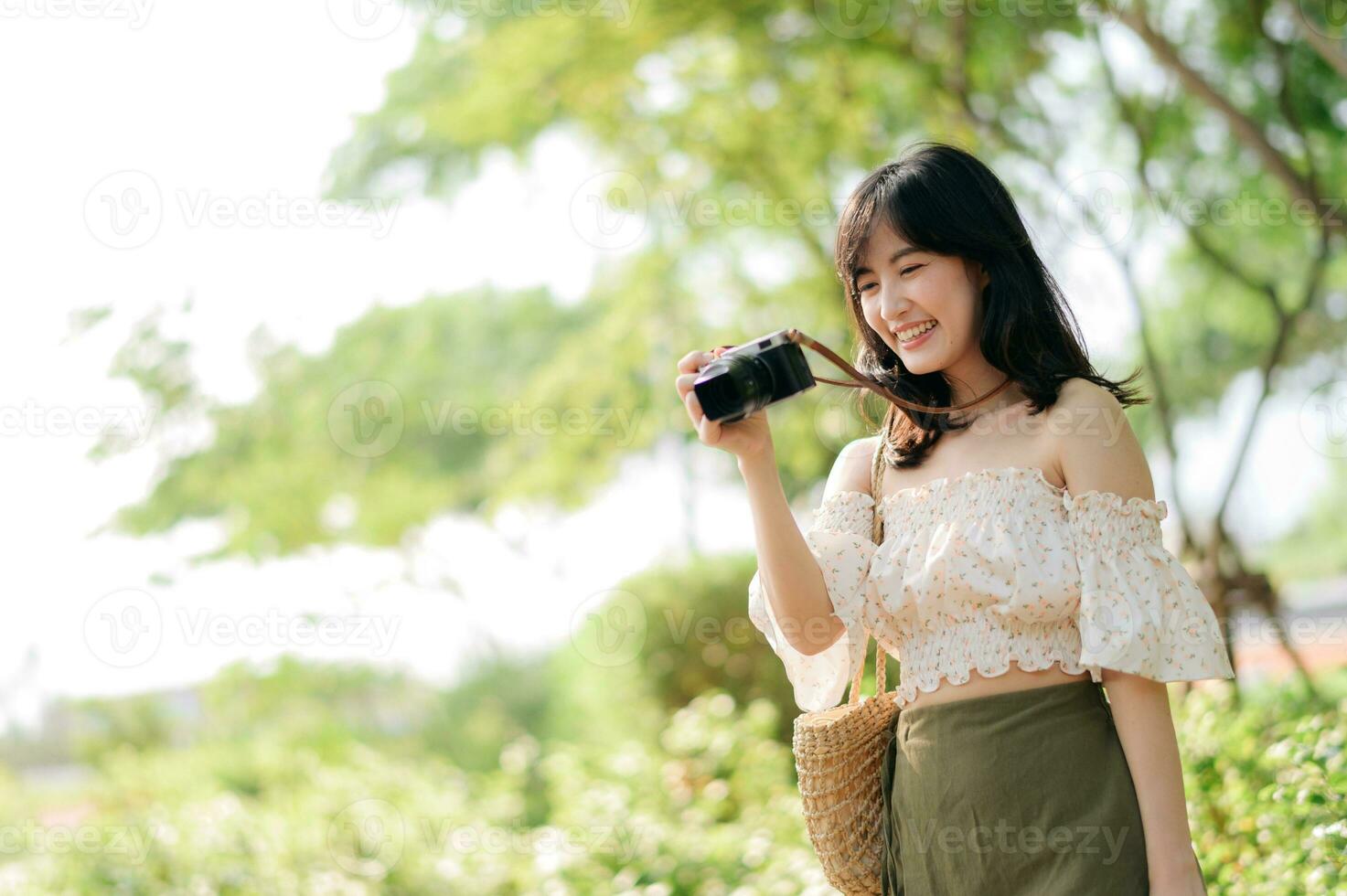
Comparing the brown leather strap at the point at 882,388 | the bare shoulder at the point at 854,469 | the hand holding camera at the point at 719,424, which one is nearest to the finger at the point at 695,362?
the hand holding camera at the point at 719,424

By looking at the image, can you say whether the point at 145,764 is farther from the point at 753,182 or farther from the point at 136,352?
the point at 753,182

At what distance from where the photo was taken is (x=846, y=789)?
1.90 metres

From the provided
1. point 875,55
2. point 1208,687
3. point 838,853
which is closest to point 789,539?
point 838,853

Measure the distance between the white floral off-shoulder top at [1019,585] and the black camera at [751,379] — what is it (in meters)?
0.32

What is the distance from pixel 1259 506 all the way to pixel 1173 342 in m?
2.46

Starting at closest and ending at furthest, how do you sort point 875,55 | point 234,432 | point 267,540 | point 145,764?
point 875,55, point 145,764, point 234,432, point 267,540

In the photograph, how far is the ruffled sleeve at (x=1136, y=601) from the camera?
5.23ft

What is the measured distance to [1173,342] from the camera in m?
15.9

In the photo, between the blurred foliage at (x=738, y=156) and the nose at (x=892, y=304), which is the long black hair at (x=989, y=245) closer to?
the nose at (x=892, y=304)

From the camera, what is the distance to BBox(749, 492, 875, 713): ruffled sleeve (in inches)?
71.8

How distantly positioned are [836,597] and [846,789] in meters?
0.33

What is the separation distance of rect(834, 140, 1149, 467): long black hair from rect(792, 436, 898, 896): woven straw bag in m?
0.31

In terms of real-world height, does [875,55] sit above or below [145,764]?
above

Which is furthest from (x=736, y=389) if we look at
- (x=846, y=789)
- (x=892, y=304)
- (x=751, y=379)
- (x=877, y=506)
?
(x=846, y=789)
